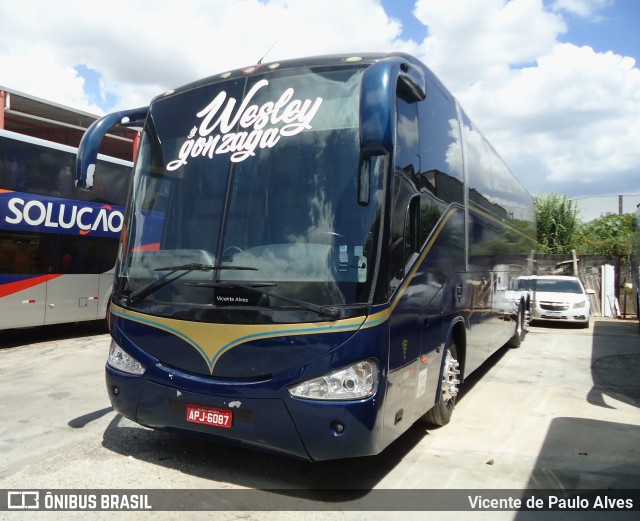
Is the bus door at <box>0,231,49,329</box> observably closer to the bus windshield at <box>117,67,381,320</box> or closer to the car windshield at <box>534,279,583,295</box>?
the bus windshield at <box>117,67,381,320</box>

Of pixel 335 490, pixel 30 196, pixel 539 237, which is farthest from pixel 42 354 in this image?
pixel 539 237

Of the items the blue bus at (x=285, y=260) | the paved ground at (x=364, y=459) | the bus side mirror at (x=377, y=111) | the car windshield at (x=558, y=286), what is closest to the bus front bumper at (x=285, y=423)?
the blue bus at (x=285, y=260)

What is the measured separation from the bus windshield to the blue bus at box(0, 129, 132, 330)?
6.62m

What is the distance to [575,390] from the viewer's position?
7555 mm

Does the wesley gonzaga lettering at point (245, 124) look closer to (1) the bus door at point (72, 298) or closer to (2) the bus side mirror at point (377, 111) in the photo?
(2) the bus side mirror at point (377, 111)

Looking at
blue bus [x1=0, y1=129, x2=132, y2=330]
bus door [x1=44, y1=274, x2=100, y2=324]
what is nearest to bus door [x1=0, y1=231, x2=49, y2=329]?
blue bus [x1=0, y1=129, x2=132, y2=330]

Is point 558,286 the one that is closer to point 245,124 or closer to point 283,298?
point 245,124

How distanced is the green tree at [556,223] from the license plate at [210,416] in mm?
26423

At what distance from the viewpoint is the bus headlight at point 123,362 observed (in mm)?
4254

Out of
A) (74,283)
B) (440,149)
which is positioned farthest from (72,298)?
(440,149)

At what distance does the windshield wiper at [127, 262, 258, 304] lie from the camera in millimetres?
3933

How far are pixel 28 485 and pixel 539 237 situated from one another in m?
27.6

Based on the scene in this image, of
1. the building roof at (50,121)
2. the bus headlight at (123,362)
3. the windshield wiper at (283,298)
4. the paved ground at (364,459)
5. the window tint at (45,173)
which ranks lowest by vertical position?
the paved ground at (364,459)

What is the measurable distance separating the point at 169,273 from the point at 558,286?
1486cm
